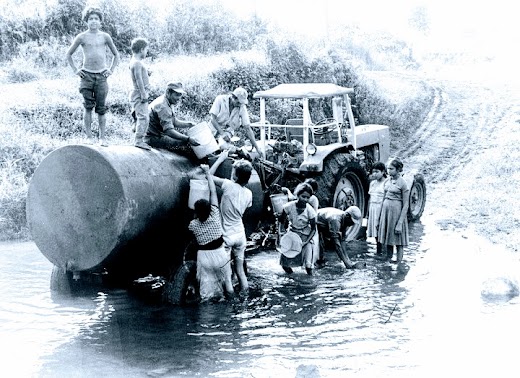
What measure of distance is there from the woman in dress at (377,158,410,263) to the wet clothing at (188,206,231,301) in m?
3.01

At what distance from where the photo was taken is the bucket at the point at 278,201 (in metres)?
10.8

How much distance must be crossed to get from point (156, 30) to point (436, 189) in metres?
13.7

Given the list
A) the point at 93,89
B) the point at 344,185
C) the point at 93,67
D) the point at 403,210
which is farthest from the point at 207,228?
the point at 344,185

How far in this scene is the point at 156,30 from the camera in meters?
25.8

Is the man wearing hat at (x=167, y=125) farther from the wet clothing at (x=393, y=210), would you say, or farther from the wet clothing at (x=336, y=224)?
the wet clothing at (x=393, y=210)

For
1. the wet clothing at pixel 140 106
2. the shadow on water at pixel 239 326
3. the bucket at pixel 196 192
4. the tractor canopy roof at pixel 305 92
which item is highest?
the wet clothing at pixel 140 106

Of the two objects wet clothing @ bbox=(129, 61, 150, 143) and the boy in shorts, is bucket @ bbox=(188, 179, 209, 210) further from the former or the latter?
wet clothing @ bbox=(129, 61, 150, 143)

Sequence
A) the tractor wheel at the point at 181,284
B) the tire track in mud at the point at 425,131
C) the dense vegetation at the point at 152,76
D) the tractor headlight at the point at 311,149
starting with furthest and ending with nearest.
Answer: the tire track in mud at the point at 425,131 → the dense vegetation at the point at 152,76 → the tractor headlight at the point at 311,149 → the tractor wheel at the point at 181,284

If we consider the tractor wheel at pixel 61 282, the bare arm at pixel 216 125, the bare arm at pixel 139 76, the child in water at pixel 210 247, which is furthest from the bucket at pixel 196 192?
the bare arm at pixel 216 125

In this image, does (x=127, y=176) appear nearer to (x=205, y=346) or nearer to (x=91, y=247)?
(x=91, y=247)

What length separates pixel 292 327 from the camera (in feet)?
26.7

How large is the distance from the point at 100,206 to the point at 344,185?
18.8 feet

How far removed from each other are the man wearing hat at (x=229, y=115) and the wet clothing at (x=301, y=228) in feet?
4.30

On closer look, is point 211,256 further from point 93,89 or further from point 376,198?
point 376,198
